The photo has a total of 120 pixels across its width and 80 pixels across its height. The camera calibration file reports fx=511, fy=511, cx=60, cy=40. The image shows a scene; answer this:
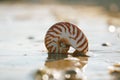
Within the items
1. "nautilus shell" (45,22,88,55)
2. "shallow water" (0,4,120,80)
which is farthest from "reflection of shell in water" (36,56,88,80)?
"nautilus shell" (45,22,88,55)

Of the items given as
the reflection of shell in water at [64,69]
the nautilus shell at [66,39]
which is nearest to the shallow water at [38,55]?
the reflection of shell in water at [64,69]

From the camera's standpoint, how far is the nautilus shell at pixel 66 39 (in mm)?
10438

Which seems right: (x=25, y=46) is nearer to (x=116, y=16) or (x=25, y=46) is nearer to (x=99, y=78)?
(x=99, y=78)

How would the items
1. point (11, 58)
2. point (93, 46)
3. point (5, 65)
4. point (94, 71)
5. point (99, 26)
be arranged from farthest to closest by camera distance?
point (99, 26) < point (93, 46) < point (11, 58) < point (5, 65) < point (94, 71)

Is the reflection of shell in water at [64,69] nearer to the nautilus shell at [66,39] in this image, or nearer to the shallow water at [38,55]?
the shallow water at [38,55]

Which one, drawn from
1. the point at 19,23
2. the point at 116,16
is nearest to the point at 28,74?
the point at 19,23

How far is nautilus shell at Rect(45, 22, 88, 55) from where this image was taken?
34.2 feet

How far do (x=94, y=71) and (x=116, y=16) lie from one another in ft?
44.2

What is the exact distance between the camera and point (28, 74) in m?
8.44

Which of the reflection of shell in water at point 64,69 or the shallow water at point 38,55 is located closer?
the reflection of shell in water at point 64,69

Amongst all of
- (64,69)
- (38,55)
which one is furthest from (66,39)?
(64,69)

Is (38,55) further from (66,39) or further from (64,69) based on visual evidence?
(64,69)

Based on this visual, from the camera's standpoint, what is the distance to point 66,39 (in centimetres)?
1044

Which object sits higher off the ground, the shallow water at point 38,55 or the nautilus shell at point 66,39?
the nautilus shell at point 66,39
